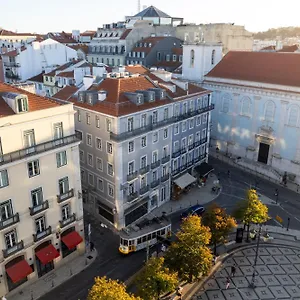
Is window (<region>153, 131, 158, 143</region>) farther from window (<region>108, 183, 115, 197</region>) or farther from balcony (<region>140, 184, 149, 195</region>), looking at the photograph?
window (<region>108, 183, 115, 197</region>)

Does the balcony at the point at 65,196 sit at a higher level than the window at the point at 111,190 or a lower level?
higher

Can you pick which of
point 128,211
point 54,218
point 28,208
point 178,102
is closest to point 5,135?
point 28,208

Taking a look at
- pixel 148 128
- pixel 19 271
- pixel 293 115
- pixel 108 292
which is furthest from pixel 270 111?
pixel 19 271

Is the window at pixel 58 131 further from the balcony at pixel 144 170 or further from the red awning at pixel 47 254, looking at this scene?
the balcony at pixel 144 170

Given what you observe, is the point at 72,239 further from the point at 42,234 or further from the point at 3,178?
the point at 3,178

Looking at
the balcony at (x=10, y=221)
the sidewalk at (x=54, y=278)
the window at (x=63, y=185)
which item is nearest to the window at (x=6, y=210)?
the balcony at (x=10, y=221)

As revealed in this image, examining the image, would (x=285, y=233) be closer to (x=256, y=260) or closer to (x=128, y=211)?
(x=256, y=260)
